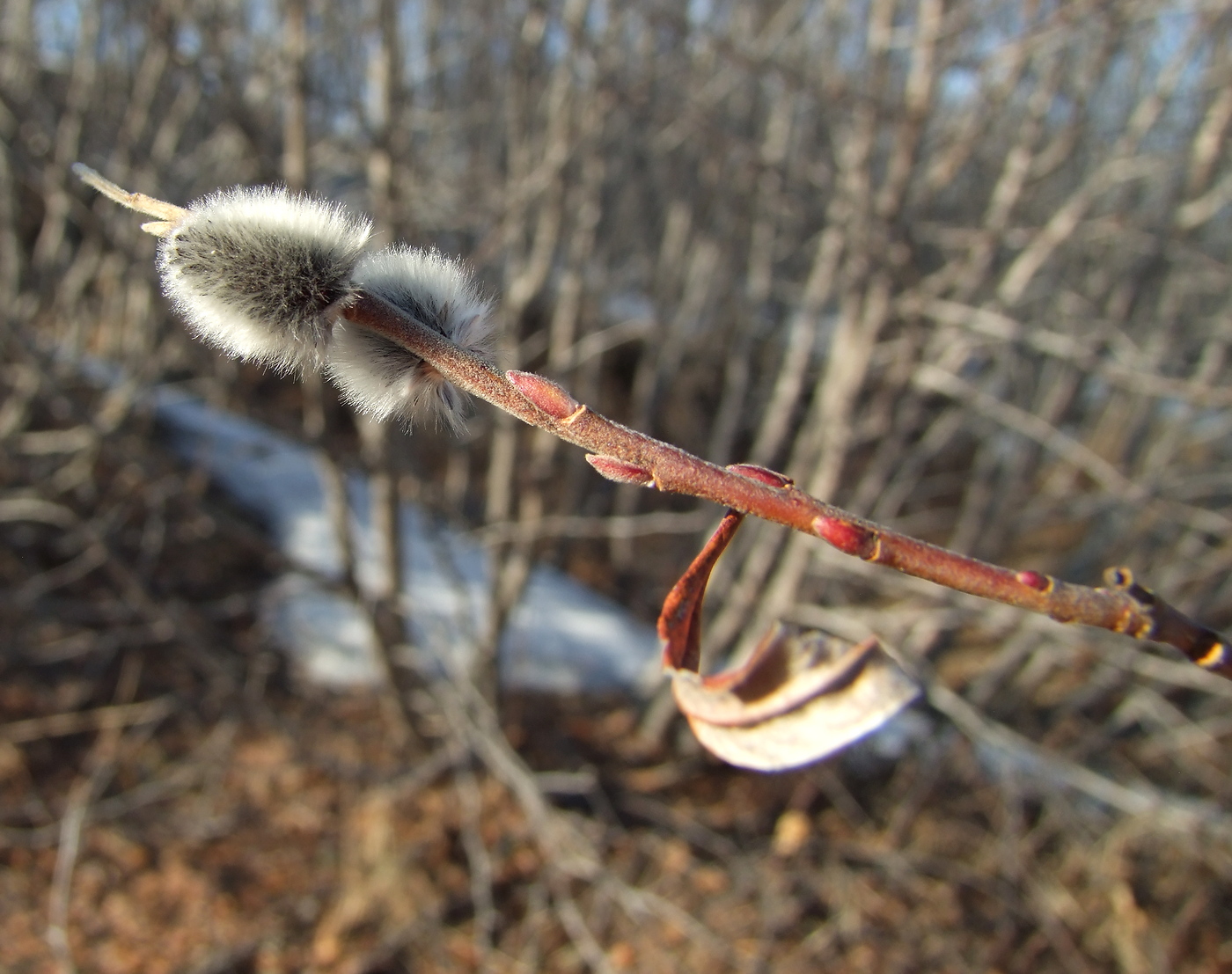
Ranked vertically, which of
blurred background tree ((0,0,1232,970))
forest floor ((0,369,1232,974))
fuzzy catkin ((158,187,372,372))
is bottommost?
forest floor ((0,369,1232,974))

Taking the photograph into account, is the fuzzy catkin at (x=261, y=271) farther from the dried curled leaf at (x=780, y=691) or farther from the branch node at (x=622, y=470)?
the dried curled leaf at (x=780, y=691)

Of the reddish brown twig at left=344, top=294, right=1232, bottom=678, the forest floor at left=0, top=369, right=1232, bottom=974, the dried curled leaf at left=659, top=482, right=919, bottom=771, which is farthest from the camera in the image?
the forest floor at left=0, top=369, right=1232, bottom=974

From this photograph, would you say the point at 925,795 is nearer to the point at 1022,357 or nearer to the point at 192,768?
the point at 1022,357

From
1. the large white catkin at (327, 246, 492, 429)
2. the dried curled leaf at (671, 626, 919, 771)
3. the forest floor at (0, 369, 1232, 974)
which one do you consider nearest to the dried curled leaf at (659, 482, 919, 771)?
the dried curled leaf at (671, 626, 919, 771)

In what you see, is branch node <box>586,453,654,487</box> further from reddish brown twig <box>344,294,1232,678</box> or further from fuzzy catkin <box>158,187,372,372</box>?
fuzzy catkin <box>158,187,372,372</box>

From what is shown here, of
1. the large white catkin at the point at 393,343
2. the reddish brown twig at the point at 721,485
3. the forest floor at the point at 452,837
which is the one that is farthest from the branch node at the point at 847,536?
the forest floor at the point at 452,837
